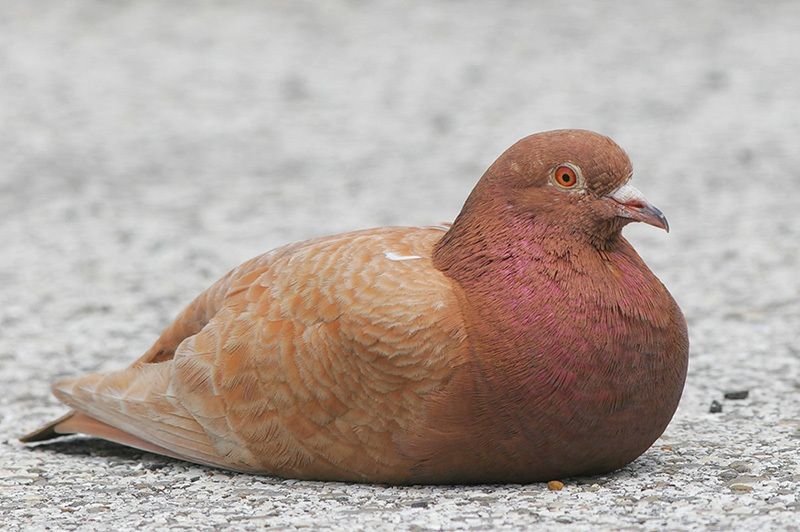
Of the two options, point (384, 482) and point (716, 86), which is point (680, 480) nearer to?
point (384, 482)

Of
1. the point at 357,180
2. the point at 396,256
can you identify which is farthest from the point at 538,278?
the point at 357,180

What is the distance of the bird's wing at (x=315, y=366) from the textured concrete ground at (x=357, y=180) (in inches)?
5.6

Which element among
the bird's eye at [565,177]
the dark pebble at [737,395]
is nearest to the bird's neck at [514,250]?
the bird's eye at [565,177]

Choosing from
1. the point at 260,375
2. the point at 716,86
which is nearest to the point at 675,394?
the point at 260,375

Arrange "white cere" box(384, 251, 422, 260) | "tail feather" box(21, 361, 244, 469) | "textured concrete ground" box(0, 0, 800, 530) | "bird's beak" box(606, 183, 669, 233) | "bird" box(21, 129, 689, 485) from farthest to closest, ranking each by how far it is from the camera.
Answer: "tail feather" box(21, 361, 244, 469) → "white cere" box(384, 251, 422, 260) → "textured concrete ground" box(0, 0, 800, 530) → "bird's beak" box(606, 183, 669, 233) → "bird" box(21, 129, 689, 485)

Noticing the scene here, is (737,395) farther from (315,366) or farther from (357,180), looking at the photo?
(357,180)

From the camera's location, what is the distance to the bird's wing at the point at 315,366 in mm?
4320

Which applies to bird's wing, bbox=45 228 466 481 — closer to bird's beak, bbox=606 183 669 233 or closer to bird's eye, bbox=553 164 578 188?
bird's eye, bbox=553 164 578 188

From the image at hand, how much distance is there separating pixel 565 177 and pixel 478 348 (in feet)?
2.14

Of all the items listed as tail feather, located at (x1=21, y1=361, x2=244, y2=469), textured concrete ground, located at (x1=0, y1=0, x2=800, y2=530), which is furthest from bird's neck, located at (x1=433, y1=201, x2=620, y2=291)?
tail feather, located at (x1=21, y1=361, x2=244, y2=469)

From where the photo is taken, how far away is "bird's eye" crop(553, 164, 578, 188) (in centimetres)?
442

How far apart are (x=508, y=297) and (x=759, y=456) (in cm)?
122

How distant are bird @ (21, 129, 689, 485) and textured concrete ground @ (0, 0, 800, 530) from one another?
0.15 meters

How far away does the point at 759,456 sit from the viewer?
4844mm
